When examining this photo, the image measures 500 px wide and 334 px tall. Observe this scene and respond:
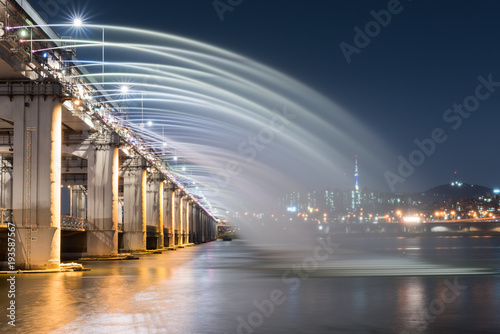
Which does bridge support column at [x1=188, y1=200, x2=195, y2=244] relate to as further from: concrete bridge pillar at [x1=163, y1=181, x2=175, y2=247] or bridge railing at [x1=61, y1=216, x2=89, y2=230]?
bridge railing at [x1=61, y1=216, x2=89, y2=230]

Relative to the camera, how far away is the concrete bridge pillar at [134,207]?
7462 cm

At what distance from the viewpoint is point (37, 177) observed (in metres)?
36.5

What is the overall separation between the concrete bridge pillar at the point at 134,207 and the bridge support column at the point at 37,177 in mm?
37814

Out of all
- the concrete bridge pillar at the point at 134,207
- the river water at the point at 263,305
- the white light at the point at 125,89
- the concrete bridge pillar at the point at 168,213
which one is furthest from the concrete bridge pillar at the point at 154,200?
the river water at the point at 263,305

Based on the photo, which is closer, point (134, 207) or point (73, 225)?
point (73, 225)

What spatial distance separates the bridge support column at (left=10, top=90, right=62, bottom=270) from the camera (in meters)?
35.7

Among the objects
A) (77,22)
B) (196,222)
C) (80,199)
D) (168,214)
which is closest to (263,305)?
(77,22)

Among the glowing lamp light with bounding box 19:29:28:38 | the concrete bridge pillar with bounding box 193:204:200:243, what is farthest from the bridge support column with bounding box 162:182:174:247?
the glowing lamp light with bounding box 19:29:28:38

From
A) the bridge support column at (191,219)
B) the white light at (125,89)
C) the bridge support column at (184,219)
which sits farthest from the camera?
the bridge support column at (191,219)

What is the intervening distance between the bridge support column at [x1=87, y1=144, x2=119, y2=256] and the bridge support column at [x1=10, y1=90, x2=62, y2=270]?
2129cm

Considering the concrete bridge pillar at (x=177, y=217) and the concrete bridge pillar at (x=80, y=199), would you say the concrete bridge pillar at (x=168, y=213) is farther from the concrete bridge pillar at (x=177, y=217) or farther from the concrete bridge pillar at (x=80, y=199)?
the concrete bridge pillar at (x=80, y=199)

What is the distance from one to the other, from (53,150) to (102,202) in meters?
22.5

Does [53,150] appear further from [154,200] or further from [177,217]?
[177,217]

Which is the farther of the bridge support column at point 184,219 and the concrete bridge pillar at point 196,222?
the concrete bridge pillar at point 196,222
